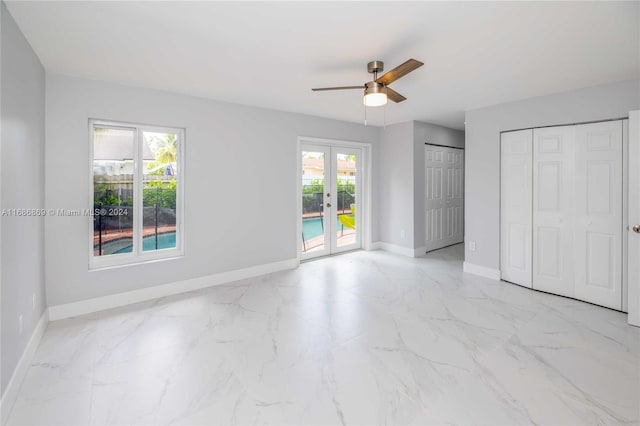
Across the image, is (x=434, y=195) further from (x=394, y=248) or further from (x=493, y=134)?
(x=493, y=134)

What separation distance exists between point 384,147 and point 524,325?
13.0 ft

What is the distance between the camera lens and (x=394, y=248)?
19.7 feet

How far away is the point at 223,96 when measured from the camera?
13.0 feet

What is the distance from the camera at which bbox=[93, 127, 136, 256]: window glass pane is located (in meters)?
3.42

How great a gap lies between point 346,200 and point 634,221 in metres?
3.93

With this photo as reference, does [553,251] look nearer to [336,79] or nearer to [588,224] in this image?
[588,224]

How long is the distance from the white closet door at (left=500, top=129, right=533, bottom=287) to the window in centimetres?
439

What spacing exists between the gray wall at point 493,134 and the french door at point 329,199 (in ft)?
6.85

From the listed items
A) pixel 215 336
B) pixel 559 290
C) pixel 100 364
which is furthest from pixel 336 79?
pixel 559 290

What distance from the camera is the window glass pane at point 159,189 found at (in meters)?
3.74

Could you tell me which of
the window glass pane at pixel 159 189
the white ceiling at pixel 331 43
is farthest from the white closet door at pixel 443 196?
the window glass pane at pixel 159 189

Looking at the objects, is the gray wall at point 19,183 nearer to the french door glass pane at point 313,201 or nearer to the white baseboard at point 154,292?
the white baseboard at point 154,292

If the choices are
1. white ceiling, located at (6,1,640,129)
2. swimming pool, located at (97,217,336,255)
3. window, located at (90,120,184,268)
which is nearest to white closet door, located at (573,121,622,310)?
white ceiling, located at (6,1,640,129)

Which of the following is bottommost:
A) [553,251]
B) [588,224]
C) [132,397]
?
[132,397]
